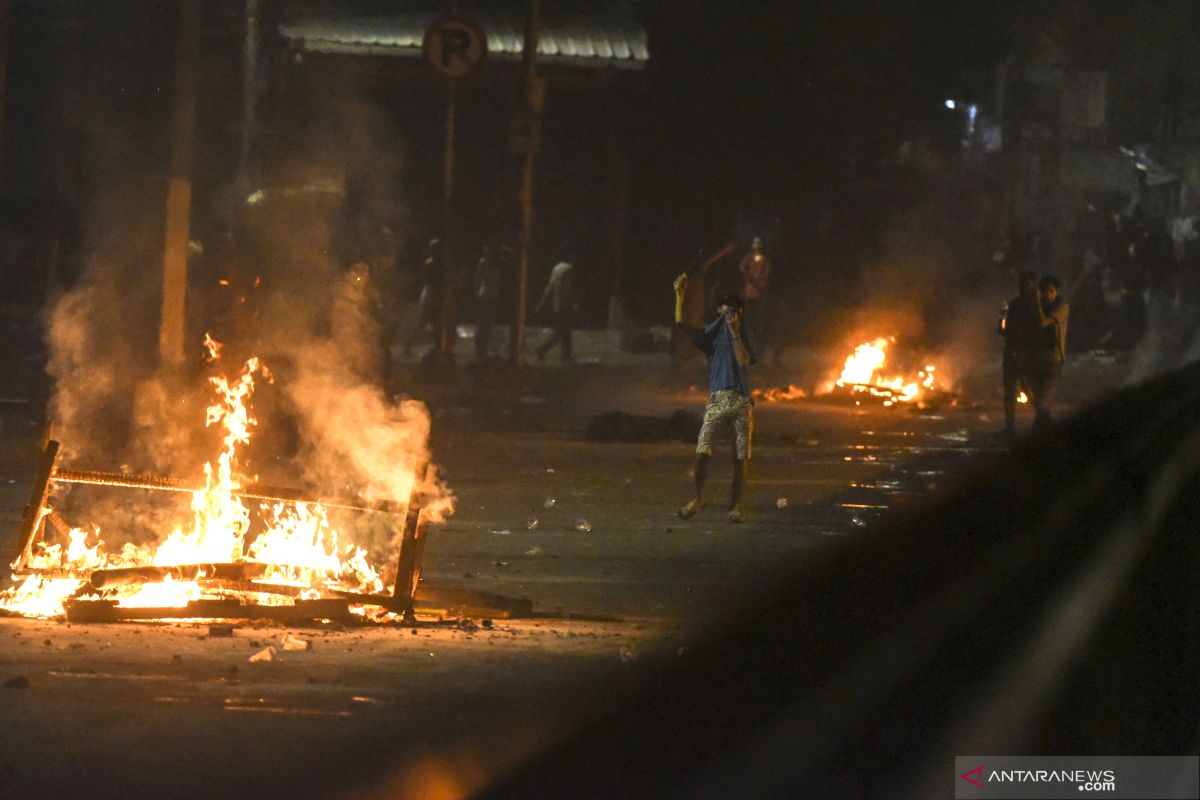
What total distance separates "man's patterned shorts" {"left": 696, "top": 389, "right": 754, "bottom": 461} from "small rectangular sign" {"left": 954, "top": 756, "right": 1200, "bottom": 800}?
6.22m

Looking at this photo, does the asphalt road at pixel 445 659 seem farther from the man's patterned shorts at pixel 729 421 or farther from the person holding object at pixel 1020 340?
the person holding object at pixel 1020 340

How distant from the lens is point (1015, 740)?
662 centimetres

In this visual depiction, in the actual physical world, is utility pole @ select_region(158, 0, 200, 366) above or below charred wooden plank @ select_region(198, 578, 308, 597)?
above

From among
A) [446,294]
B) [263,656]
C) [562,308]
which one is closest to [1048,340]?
[446,294]

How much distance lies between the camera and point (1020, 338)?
17812mm

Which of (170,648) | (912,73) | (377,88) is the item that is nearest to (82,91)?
(377,88)

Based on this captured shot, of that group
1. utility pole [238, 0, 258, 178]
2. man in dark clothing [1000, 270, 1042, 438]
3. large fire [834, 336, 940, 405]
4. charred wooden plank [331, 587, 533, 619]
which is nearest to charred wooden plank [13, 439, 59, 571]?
charred wooden plank [331, 587, 533, 619]

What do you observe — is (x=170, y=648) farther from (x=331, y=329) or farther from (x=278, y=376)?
(x=331, y=329)

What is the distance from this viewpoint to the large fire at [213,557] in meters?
8.62

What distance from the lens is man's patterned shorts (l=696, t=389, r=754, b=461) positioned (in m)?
12.5

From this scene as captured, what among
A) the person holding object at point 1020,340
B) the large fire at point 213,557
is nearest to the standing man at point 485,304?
the person holding object at point 1020,340

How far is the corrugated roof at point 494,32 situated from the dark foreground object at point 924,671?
1653 cm

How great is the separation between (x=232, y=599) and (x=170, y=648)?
78 centimetres

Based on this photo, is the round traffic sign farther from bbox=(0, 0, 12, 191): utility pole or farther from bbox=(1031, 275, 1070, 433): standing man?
bbox=(1031, 275, 1070, 433): standing man
